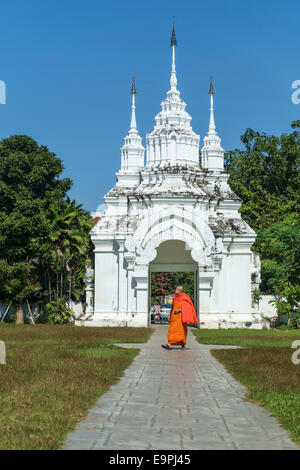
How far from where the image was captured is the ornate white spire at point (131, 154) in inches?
1383

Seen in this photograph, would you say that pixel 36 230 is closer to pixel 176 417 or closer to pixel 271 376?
pixel 271 376

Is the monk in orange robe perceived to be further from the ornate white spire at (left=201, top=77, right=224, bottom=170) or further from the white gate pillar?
the ornate white spire at (left=201, top=77, right=224, bottom=170)

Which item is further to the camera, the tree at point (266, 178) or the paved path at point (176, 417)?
the tree at point (266, 178)

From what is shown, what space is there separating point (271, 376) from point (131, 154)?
24.8m

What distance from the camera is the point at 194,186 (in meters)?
32.5

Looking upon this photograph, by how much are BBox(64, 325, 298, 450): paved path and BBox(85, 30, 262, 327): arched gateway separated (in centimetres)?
1742

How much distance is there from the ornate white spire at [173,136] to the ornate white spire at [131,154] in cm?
120

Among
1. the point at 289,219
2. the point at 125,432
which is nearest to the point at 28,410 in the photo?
the point at 125,432

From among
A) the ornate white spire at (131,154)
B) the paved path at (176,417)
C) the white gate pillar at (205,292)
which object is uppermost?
the ornate white spire at (131,154)

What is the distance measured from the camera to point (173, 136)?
33.7 meters

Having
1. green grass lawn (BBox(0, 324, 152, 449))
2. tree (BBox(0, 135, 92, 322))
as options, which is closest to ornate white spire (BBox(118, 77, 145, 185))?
tree (BBox(0, 135, 92, 322))

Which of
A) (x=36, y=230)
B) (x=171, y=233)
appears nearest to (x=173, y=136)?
(x=171, y=233)

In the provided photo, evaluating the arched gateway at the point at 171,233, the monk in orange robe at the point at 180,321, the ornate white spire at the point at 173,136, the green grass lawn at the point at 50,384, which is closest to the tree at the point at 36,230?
the arched gateway at the point at 171,233

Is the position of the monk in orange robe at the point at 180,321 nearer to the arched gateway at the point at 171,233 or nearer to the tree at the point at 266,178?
the arched gateway at the point at 171,233
